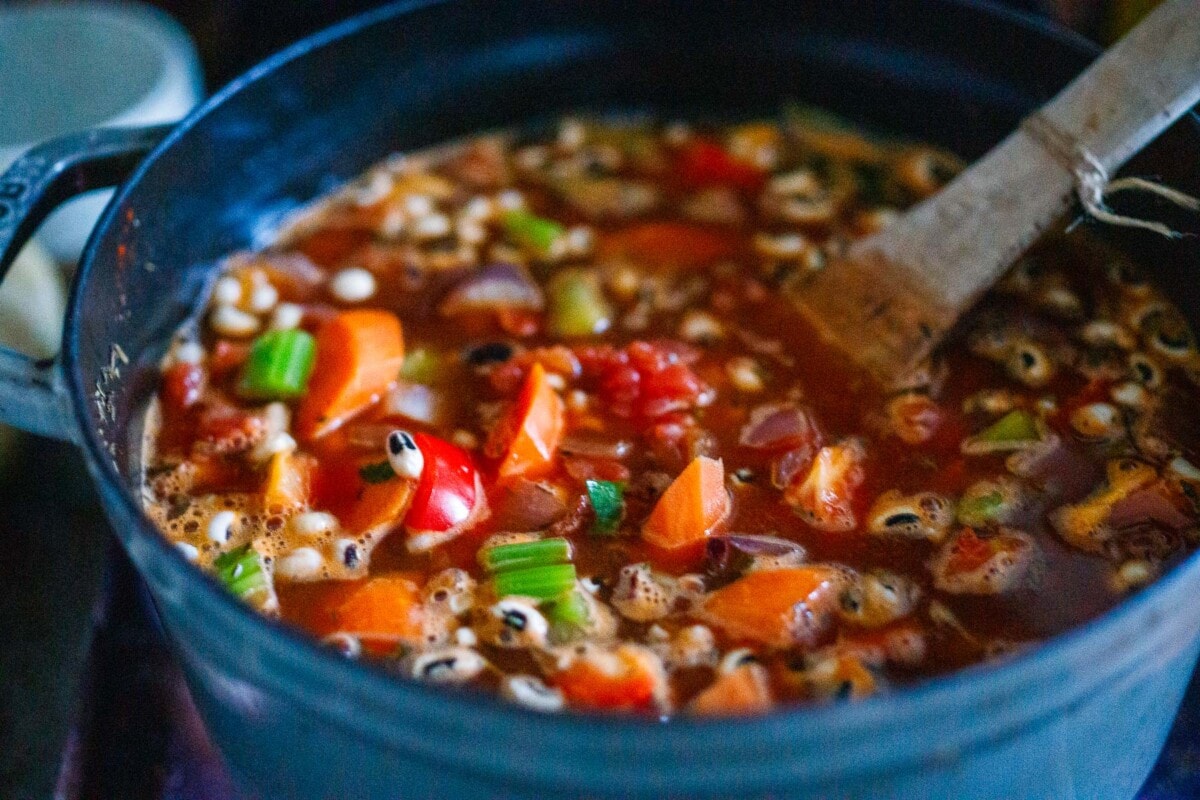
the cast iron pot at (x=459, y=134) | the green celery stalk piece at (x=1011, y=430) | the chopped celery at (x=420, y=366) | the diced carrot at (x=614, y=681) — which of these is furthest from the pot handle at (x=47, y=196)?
the green celery stalk piece at (x=1011, y=430)

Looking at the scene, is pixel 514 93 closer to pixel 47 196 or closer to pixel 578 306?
pixel 578 306

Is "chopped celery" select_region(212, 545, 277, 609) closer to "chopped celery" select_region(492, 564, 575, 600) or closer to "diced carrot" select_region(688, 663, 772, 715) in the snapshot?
"chopped celery" select_region(492, 564, 575, 600)

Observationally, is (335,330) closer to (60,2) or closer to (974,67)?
(974,67)

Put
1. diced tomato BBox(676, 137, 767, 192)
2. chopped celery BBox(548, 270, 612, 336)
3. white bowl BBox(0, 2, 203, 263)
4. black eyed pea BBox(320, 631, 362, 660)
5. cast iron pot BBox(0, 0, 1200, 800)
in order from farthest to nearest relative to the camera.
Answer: white bowl BBox(0, 2, 203, 263)
diced tomato BBox(676, 137, 767, 192)
chopped celery BBox(548, 270, 612, 336)
black eyed pea BBox(320, 631, 362, 660)
cast iron pot BBox(0, 0, 1200, 800)

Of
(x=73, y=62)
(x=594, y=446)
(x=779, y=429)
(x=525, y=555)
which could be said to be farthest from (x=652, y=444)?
(x=73, y=62)

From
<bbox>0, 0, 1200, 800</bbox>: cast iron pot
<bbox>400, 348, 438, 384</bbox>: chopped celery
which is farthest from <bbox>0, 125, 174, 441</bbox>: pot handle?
<bbox>400, 348, 438, 384</bbox>: chopped celery

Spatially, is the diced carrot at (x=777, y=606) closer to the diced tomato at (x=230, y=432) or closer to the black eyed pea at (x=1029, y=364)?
the black eyed pea at (x=1029, y=364)

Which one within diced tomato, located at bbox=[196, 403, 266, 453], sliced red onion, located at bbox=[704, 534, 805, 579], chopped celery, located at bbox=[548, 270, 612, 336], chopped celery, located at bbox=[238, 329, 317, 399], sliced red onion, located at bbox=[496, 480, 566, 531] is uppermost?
sliced red onion, located at bbox=[704, 534, 805, 579]

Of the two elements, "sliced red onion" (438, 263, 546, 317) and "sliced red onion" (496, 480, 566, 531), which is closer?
"sliced red onion" (496, 480, 566, 531)
